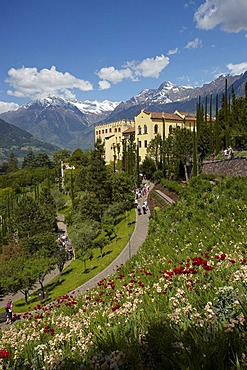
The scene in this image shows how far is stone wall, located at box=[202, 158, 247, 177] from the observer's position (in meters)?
21.3

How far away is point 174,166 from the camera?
4434cm

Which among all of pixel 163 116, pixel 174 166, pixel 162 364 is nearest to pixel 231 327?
pixel 162 364

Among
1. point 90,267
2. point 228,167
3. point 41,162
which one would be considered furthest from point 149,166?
point 41,162

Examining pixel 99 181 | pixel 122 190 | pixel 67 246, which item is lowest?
pixel 67 246

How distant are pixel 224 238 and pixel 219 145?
100 ft

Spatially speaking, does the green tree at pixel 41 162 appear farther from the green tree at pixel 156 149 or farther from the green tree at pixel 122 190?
the green tree at pixel 122 190

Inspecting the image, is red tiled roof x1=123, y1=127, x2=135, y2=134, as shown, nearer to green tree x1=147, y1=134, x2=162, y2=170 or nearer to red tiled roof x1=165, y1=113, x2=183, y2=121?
red tiled roof x1=165, y1=113, x2=183, y2=121

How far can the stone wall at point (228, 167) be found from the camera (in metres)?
21.3

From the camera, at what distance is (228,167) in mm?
23891

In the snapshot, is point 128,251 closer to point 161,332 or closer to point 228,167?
point 228,167

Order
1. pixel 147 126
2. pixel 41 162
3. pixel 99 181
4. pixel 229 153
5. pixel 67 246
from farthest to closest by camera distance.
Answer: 1. pixel 41 162
2. pixel 147 126
3. pixel 99 181
4. pixel 67 246
5. pixel 229 153

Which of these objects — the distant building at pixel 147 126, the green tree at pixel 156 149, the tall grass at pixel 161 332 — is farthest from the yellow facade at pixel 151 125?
the tall grass at pixel 161 332

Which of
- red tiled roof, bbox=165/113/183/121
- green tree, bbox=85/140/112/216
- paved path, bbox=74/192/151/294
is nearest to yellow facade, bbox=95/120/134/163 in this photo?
red tiled roof, bbox=165/113/183/121

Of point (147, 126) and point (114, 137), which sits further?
point (114, 137)
